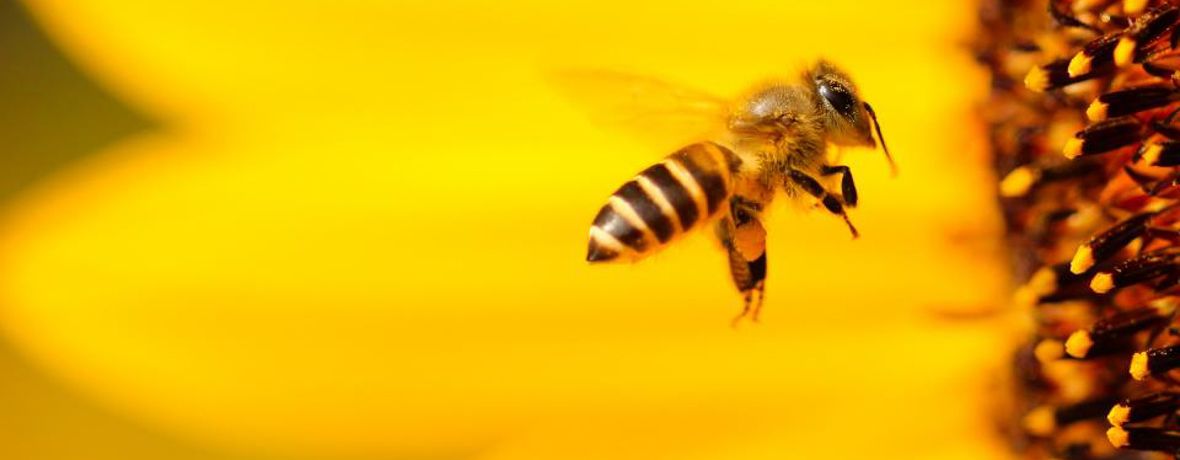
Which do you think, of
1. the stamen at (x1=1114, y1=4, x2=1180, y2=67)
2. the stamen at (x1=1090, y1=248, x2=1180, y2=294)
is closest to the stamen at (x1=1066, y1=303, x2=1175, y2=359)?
the stamen at (x1=1090, y1=248, x2=1180, y2=294)

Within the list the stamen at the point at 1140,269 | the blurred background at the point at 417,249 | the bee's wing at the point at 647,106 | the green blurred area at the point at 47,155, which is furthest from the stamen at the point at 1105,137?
the green blurred area at the point at 47,155

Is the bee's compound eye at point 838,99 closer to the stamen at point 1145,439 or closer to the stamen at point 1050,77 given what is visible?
the stamen at point 1050,77

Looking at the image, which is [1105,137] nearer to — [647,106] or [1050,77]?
[1050,77]

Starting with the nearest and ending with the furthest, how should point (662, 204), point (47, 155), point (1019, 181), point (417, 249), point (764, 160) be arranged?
1. point (662, 204)
2. point (764, 160)
3. point (1019, 181)
4. point (417, 249)
5. point (47, 155)

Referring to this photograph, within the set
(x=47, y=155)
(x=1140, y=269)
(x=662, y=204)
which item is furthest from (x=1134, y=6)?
(x=47, y=155)

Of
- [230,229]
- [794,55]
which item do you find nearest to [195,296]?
[230,229]

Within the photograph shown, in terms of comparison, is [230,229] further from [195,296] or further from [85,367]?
[85,367]

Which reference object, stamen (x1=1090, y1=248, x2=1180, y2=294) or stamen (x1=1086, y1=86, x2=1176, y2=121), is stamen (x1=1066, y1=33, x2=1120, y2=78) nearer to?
stamen (x1=1086, y1=86, x2=1176, y2=121)
